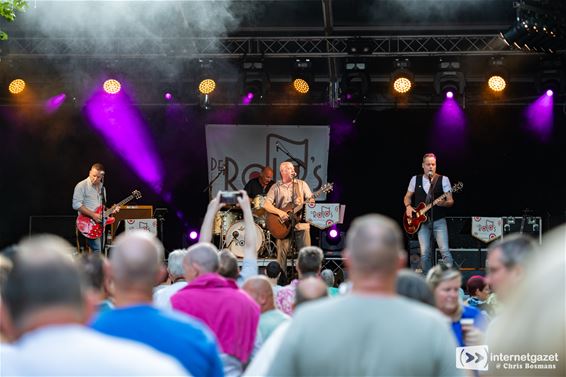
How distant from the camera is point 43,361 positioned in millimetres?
2396

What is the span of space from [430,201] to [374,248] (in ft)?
34.3

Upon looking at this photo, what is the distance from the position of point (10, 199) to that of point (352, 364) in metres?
15.6

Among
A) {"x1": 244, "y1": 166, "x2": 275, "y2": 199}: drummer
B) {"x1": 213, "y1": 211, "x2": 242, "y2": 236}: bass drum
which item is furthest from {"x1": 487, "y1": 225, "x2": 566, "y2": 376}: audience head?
{"x1": 213, "y1": 211, "x2": 242, "y2": 236}: bass drum

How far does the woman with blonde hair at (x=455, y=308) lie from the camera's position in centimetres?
517

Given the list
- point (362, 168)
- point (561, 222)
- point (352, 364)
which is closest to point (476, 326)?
point (352, 364)

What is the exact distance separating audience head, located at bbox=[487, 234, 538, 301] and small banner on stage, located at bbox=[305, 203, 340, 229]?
10.2 m

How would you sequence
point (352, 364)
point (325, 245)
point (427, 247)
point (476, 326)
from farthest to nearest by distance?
point (325, 245), point (427, 247), point (476, 326), point (352, 364)

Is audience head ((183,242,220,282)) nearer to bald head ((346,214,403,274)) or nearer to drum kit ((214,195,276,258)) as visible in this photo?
bald head ((346,214,403,274))

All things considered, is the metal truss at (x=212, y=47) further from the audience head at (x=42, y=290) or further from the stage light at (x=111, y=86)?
the audience head at (x=42, y=290)

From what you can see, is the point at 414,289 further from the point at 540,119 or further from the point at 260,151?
the point at 540,119

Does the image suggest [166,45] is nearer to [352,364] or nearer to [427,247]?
[427,247]

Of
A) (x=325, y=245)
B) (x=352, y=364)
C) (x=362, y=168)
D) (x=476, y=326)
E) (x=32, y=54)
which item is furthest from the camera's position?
(x=362, y=168)

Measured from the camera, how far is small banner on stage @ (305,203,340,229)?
14438 mm

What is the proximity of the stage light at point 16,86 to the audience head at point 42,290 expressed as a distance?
13.3 meters
